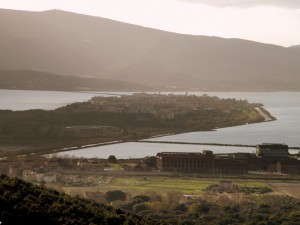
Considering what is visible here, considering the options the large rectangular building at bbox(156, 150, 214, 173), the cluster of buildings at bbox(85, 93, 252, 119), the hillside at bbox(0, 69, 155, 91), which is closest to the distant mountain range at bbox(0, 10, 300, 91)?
the hillside at bbox(0, 69, 155, 91)

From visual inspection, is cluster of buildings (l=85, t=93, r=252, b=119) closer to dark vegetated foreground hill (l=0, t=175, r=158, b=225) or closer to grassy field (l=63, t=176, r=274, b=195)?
grassy field (l=63, t=176, r=274, b=195)

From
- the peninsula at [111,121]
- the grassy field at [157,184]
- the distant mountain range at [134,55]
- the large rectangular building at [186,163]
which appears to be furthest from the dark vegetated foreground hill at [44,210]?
the distant mountain range at [134,55]

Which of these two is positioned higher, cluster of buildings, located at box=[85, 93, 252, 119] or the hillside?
the hillside

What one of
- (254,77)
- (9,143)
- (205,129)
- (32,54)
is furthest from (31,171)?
(254,77)

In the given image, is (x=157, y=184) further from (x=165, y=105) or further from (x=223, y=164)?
(x=165, y=105)

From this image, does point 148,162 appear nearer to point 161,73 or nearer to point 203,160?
point 203,160

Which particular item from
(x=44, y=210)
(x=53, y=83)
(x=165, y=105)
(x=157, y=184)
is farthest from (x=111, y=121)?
(x=53, y=83)
